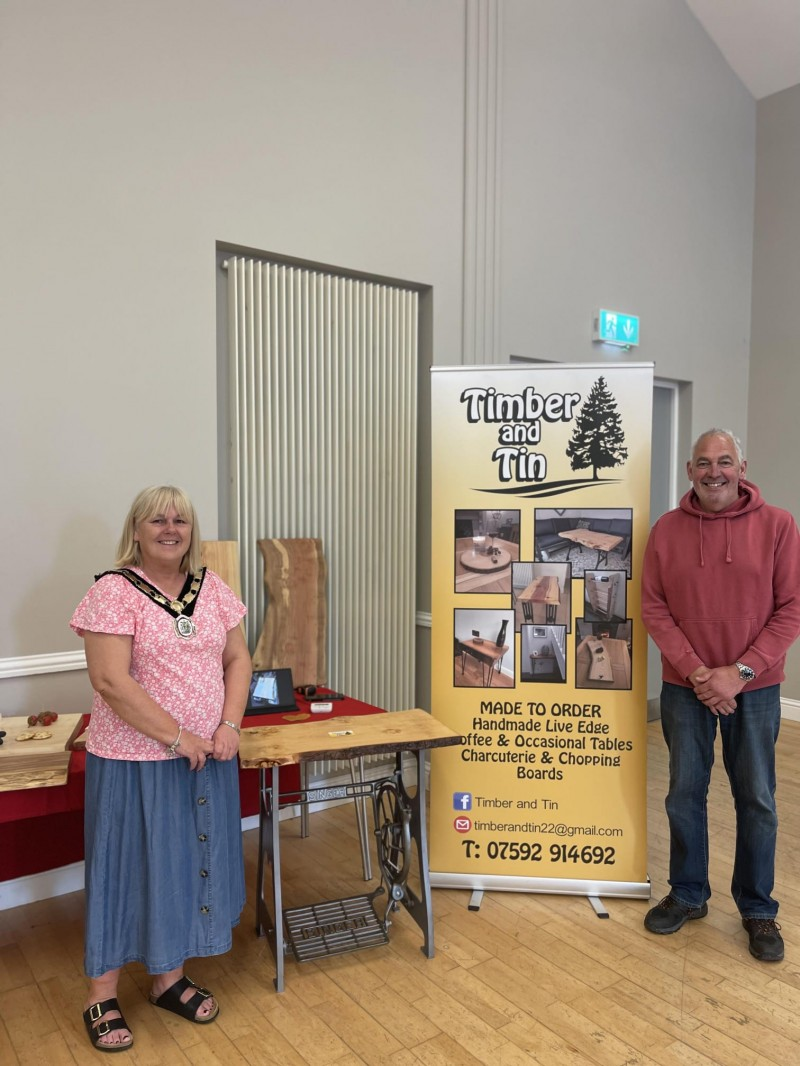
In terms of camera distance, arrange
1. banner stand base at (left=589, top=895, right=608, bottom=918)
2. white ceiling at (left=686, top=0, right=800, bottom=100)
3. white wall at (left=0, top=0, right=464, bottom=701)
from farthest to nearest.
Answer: white ceiling at (left=686, top=0, right=800, bottom=100) → white wall at (left=0, top=0, right=464, bottom=701) → banner stand base at (left=589, top=895, right=608, bottom=918)

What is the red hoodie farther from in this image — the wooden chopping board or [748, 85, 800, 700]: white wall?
[748, 85, 800, 700]: white wall

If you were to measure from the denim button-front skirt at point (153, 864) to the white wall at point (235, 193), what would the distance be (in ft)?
3.76

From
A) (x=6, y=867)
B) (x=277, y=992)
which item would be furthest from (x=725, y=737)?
(x=6, y=867)

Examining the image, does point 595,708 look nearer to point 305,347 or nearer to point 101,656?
point 101,656

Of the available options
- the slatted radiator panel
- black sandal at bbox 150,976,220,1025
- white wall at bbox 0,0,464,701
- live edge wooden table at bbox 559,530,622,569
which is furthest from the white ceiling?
black sandal at bbox 150,976,220,1025

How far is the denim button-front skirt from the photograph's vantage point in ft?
7.14

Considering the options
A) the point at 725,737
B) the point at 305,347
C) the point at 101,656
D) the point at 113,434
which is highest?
the point at 305,347

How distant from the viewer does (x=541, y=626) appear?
3.03 m

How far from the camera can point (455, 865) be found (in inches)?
122

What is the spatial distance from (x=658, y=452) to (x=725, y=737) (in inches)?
127

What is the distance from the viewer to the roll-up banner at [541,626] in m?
3.00

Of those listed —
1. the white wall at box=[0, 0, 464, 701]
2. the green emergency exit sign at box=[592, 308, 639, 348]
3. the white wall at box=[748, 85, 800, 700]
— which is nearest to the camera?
the white wall at box=[0, 0, 464, 701]

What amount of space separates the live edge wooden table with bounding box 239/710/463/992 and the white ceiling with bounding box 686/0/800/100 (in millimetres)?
5155

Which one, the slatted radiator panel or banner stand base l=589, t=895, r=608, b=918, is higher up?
the slatted radiator panel
